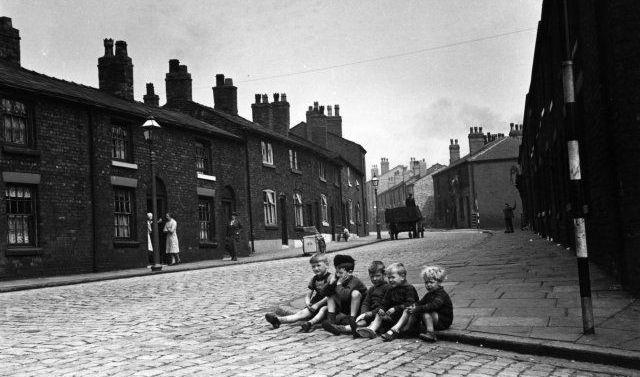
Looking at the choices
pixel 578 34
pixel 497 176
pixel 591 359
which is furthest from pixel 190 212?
pixel 497 176

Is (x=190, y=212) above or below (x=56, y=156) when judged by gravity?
below

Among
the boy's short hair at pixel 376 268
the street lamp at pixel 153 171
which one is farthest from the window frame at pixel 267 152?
the boy's short hair at pixel 376 268

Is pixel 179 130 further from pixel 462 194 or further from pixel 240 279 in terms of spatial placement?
pixel 462 194

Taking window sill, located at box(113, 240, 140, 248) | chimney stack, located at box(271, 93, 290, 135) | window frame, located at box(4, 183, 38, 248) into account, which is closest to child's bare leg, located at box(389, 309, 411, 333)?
window frame, located at box(4, 183, 38, 248)

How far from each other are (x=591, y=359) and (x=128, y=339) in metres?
4.67

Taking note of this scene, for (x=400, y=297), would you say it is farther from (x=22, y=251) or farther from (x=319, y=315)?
(x=22, y=251)

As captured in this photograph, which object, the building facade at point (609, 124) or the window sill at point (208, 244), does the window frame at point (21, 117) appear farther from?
the building facade at point (609, 124)

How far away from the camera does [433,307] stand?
243 inches

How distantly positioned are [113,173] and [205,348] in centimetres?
1600

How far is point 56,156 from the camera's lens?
18547 mm

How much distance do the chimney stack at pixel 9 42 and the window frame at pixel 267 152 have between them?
13.6 m

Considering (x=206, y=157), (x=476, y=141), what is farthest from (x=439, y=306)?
(x=476, y=141)

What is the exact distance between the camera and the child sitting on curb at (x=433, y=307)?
6199 millimetres

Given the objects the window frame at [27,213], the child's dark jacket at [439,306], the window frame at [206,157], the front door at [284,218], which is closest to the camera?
the child's dark jacket at [439,306]
